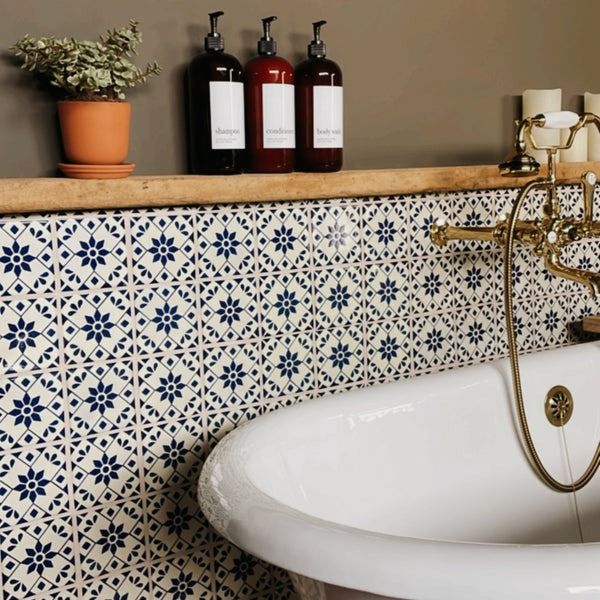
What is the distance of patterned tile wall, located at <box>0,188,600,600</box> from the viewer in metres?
1.40

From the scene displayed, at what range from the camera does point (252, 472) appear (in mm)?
1266

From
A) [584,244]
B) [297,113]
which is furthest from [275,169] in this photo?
[584,244]

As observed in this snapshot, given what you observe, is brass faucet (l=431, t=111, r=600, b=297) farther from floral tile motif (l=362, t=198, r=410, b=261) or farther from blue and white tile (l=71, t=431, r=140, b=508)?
blue and white tile (l=71, t=431, r=140, b=508)

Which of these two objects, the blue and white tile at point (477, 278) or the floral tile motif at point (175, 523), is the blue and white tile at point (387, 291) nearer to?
the blue and white tile at point (477, 278)

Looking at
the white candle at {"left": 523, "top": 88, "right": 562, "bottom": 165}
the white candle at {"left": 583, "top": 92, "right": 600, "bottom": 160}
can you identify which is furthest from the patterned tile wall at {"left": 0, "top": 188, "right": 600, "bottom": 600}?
the white candle at {"left": 583, "top": 92, "right": 600, "bottom": 160}

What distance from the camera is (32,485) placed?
1401 mm

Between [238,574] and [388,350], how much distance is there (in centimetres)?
54

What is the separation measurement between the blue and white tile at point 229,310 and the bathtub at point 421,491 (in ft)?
0.72

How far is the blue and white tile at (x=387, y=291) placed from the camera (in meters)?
1.80

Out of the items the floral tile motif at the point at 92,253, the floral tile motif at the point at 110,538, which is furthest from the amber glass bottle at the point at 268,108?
the floral tile motif at the point at 110,538

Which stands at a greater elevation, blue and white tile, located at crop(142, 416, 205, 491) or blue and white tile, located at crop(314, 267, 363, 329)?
blue and white tile, located at crop(314, 267, 363, 329)

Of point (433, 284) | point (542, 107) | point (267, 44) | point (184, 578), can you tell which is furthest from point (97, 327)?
point (542, 107)

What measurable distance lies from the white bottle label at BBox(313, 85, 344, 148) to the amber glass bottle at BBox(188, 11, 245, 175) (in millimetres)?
155

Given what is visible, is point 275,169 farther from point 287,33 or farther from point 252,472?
point 252,472
